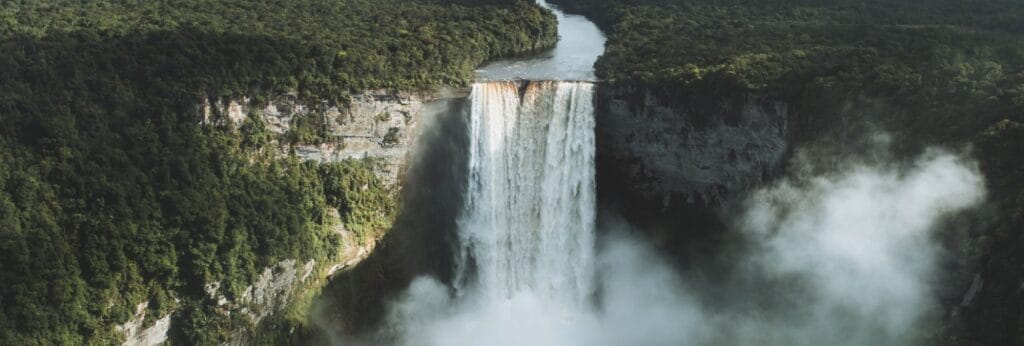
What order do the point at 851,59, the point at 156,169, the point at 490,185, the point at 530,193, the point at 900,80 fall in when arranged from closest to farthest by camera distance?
the point at 156,169 → the point at 900,80 → the point at 851,59 → the point at 490,185 → the point at 530,193

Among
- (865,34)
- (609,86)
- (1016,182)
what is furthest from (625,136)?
(1016,182)

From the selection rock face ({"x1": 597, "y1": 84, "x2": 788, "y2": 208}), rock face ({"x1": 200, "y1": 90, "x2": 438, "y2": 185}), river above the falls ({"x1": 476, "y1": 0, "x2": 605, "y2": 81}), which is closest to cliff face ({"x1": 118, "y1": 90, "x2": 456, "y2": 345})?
rock face ({"x1": 200, "y1": 90, "x2": 438, "y2": 185})

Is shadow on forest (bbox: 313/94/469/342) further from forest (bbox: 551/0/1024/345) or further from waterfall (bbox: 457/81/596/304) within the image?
forest (bbox: 551/0/1024/345)

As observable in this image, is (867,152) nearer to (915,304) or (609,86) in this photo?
(915,304)

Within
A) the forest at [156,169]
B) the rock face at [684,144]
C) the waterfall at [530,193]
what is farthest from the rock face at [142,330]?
the rock face at [684,144]

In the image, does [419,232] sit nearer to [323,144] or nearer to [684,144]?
[323,144]

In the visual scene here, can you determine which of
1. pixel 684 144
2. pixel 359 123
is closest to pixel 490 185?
pixel 359 123
